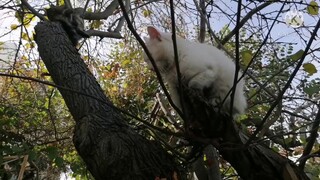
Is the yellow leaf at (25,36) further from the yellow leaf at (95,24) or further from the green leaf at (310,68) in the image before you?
the green leaf at (310,68)

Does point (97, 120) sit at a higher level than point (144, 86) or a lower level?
lower

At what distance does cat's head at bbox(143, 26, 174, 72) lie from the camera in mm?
2068

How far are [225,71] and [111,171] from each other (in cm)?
79

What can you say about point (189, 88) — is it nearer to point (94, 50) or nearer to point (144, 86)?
point (94, 50)

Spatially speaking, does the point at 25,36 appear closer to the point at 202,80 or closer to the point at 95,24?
the point at 95,24

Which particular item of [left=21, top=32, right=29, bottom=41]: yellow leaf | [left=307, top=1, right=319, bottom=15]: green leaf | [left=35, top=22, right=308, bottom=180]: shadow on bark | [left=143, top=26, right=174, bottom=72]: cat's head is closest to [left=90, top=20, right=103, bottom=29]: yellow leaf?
[left=21, top=32, right=29, bottom=41]: yellow leaf

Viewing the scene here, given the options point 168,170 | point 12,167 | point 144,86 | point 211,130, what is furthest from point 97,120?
point 144,86

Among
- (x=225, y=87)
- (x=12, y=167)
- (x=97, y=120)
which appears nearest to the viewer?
(x=97, y=120)

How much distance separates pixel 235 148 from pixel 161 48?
2.91ft

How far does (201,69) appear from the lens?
6.07ft

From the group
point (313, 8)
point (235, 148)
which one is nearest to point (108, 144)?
point (235, 148)

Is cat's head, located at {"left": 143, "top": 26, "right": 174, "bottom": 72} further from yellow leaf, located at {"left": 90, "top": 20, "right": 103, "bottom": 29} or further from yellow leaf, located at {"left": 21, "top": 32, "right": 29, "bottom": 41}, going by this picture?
yellow leaf, located at {"left": 21, "top": 32, "right": 29, "bottom": 41}

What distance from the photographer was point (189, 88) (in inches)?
68.2

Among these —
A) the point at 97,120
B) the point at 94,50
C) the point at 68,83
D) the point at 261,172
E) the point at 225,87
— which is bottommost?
the point at 261,172
